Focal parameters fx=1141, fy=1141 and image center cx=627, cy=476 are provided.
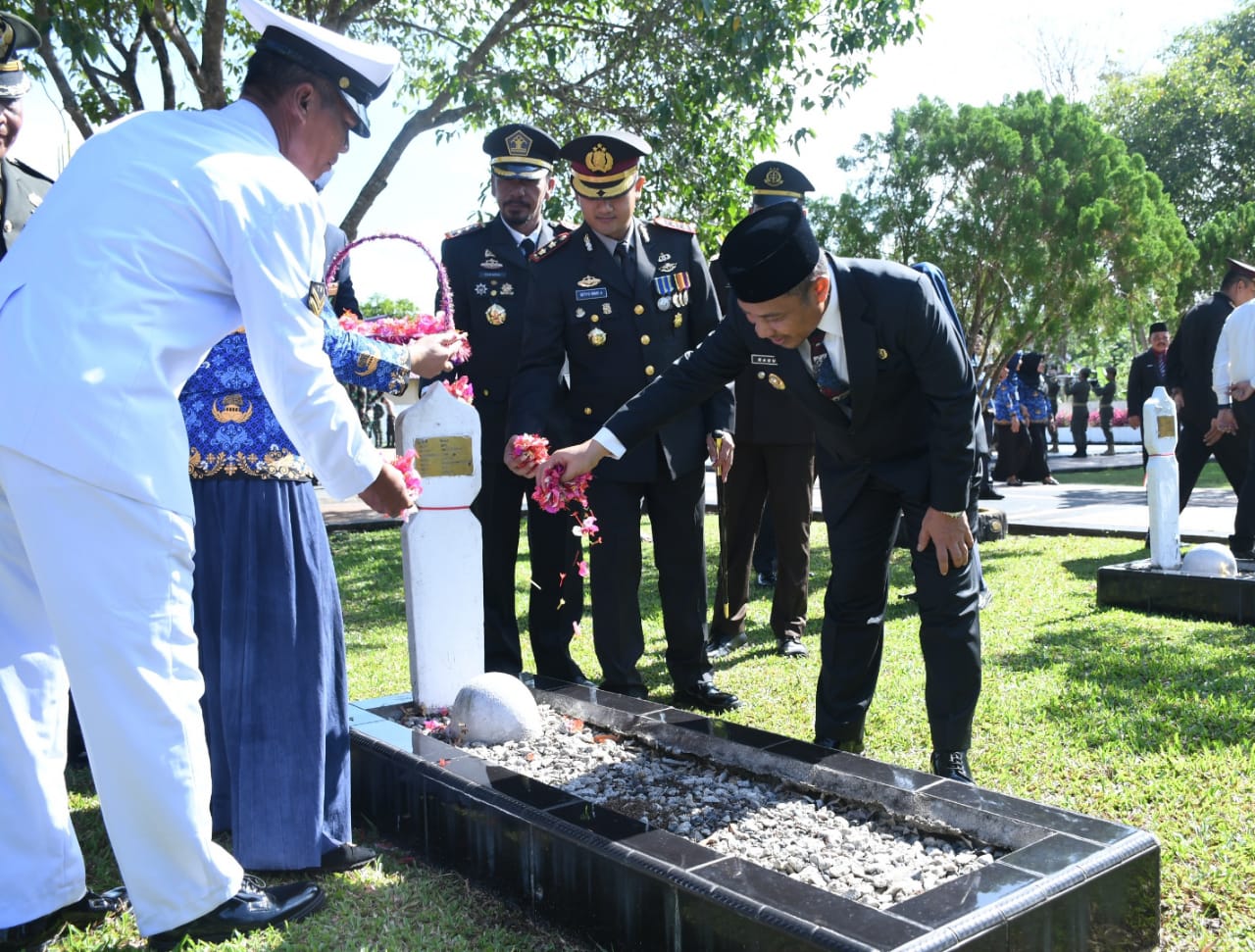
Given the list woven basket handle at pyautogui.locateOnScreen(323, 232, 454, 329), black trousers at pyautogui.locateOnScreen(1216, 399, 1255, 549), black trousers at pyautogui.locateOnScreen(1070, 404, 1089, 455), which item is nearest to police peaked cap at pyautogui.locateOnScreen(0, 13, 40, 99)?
woven basket handle at pyautogui.locateOnScreen(323, 232, 454, 329)

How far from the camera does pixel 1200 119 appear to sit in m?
34.3

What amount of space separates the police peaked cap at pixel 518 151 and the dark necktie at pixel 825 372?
238 cm

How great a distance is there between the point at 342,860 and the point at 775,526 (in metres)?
3.25

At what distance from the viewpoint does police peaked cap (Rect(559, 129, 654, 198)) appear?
4.71 meters

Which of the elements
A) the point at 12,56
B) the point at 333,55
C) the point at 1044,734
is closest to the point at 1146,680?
the point at 1044,734

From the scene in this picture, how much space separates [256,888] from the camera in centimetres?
303

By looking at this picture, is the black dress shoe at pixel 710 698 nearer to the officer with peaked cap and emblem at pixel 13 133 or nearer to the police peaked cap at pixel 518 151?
the police peaked cap at pixel 518 151

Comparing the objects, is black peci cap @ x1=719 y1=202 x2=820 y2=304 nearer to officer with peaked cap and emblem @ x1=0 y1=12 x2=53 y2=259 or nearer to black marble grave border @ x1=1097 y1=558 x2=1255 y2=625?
officer with peaked cap and emblem @ x1=0 y1=12 x2=53 y2=259

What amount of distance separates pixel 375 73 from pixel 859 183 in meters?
18.6

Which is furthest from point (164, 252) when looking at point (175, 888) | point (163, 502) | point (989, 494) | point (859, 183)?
point (859, 183)

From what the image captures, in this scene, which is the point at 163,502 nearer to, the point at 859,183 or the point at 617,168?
the point at 617,168

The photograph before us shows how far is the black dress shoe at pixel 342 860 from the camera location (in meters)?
3.34

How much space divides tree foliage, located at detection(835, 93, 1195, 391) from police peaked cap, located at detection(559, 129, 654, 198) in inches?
587

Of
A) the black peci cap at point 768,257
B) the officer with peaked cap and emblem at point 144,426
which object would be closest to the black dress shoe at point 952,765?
the black peci cap at point 768,257
